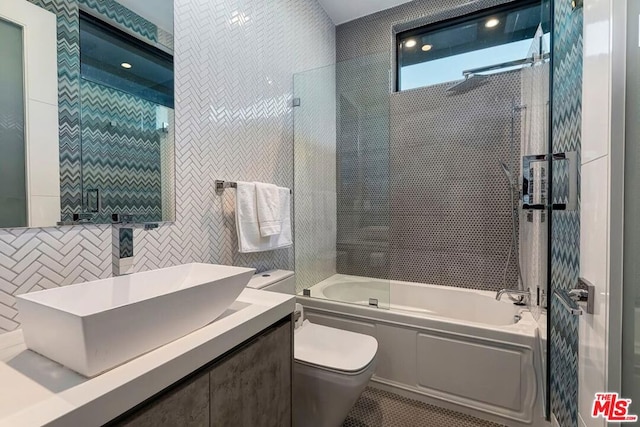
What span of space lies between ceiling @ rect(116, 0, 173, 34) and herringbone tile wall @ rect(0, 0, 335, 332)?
0.05 metres

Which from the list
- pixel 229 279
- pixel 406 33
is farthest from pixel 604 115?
pixel 406 33

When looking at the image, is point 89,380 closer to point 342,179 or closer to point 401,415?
point 401,415

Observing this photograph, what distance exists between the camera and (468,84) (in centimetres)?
259

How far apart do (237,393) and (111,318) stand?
0.47m

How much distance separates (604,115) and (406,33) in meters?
2.64

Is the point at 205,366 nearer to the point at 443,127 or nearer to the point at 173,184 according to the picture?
the point at 173,184

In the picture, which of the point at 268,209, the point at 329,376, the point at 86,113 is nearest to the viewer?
the point at 86,113

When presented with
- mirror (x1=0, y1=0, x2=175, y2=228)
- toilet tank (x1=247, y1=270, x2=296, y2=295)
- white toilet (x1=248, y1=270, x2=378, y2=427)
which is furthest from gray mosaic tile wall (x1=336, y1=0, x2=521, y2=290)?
mirror (x1=0, y1=0, x2=175, y2=228)

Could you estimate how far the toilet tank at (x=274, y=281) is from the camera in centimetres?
181

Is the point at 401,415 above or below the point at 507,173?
below

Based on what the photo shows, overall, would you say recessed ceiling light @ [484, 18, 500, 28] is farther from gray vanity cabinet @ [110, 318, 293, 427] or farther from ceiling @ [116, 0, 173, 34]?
gray vanity cabinet @ [110, 318, 293, 427]

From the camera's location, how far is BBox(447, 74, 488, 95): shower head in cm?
255

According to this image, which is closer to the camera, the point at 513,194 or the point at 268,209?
the point at 268,209

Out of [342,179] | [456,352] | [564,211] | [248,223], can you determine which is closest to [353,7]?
[342,179]
